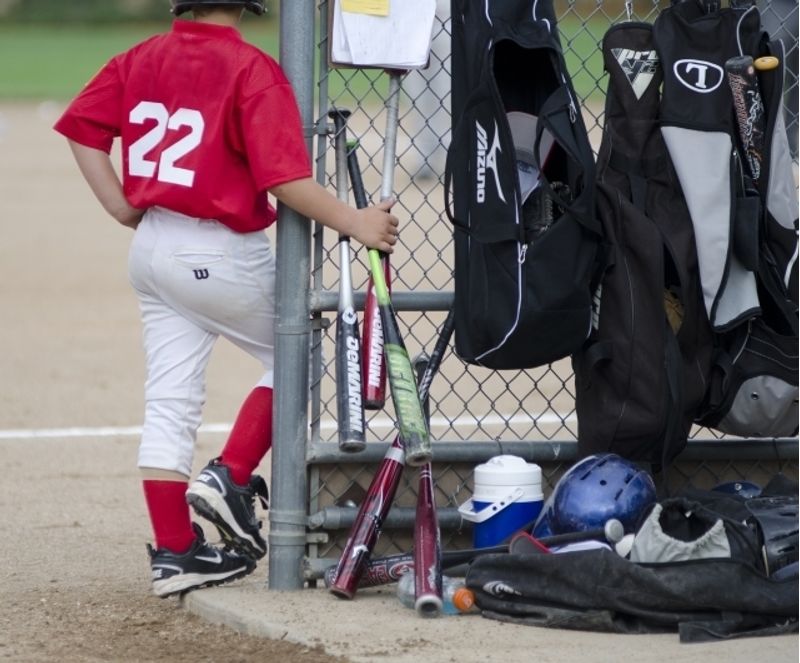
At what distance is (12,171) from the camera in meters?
19.1

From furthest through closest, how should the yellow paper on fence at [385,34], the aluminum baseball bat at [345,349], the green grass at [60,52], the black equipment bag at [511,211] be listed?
the green grass at [60,52], the yellow paper on fence at [385,34], the black equipment bag at [511,211], the aluminum baseball bat at [345,349]

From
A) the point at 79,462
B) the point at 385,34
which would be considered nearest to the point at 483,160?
the point at 385,34

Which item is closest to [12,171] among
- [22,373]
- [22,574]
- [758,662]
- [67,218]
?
[67,218]

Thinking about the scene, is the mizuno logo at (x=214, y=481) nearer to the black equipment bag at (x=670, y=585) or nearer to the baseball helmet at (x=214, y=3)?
the black equipment bag at (x=670, y=585)

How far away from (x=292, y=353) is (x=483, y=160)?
2.54ft

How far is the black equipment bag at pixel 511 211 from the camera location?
392cm

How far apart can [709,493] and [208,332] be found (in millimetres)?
1513

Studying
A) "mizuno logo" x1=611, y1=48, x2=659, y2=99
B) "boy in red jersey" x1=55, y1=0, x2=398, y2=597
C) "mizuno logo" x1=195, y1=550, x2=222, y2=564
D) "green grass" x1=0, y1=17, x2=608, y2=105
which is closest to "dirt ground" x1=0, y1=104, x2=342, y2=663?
"mizuno logo" x1=195, y1=550, x2=222, y2=564

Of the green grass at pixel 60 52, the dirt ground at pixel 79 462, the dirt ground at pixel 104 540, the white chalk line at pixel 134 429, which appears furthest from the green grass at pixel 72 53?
the white chalk line at pixel 134 429

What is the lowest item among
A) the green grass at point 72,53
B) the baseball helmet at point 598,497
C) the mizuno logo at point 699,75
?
the baseball helmet at point 598,497

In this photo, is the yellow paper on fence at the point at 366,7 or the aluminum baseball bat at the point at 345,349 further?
the yellow paper on fence at the point at 366,7

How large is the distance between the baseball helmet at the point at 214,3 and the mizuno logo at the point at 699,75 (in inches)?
46.5

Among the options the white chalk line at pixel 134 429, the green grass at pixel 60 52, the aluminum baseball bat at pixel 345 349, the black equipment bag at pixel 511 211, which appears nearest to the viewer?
the aluminum baseball bat at pixel 345 349

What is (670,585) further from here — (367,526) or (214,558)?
(214,558)
